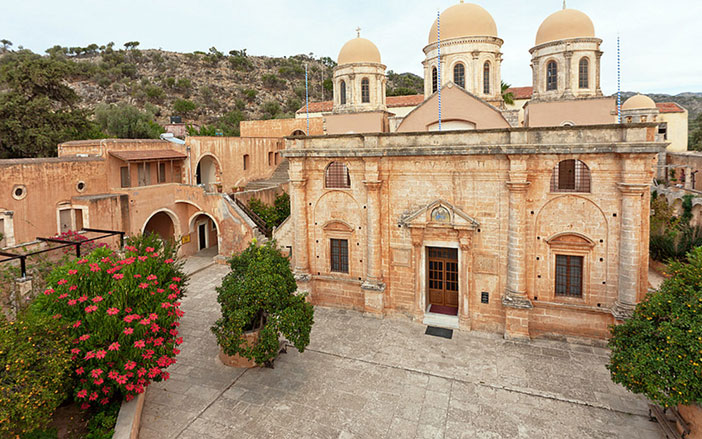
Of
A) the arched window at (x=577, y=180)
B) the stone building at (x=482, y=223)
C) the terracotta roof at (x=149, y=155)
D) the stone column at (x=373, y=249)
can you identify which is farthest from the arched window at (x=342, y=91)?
the arched window at (x=577, y=180)

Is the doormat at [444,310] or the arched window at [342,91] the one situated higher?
the arched window at [342,91]

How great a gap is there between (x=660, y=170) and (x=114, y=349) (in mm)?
41669

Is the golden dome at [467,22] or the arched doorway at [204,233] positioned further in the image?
the arched doorway at [204,233]

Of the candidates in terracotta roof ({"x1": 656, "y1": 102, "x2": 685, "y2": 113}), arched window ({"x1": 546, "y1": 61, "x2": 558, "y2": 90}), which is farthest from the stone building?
terracotta roof ({"x1": 656, "y1": 102, "x2": 685, "y2": 113})

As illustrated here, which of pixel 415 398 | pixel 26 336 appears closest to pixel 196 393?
pixel 26 336

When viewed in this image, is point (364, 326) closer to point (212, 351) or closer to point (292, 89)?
point (212, 351)

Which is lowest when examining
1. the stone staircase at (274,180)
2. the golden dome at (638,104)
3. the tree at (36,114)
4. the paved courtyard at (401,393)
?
the paved courtyard at (401,393)

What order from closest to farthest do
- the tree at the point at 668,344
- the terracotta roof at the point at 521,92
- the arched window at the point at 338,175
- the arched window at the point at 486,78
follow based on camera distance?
the tree at the point at 668,344 → the arched window at the point at 338,175 → the arched window at the point at 486,78 → the terracotta roof at the point at 521,92

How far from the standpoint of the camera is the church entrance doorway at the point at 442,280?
14414mm

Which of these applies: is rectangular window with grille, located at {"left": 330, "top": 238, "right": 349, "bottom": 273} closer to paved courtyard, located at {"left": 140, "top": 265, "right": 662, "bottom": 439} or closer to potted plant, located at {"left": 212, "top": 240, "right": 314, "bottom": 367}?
paved courtyard, located at {"left": 140, "top": 265, "right": 662, "bottom": 439}

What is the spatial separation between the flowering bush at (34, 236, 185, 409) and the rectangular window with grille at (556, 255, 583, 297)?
37.1ft

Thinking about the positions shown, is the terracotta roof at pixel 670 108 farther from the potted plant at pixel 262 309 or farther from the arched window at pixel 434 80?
the potted plant at pixel 262 309

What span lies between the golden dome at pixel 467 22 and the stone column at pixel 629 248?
11.9 meters

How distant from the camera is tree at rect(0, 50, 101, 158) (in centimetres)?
2436
